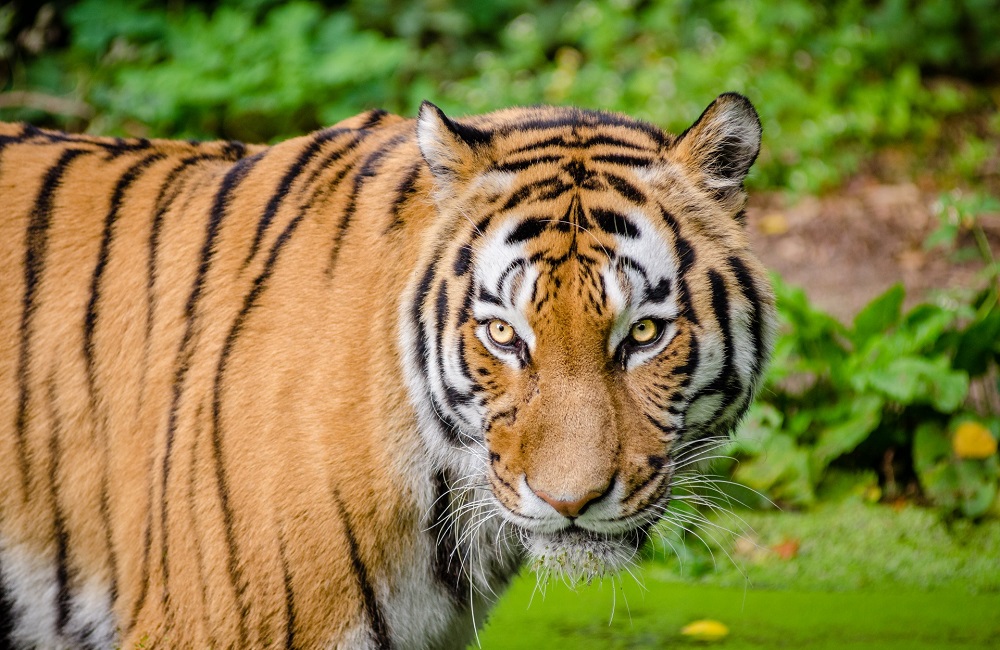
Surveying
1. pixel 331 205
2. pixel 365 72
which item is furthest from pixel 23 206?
pixel 365 72

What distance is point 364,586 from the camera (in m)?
1.77

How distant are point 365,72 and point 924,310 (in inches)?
128

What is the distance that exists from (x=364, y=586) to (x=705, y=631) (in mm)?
1146

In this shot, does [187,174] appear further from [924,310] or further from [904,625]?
[924,310]

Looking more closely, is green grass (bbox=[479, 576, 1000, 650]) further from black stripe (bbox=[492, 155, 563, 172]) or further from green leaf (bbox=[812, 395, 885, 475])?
black stripe (bbox=[492, 155, 563, 172])

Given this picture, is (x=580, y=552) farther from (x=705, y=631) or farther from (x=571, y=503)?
(x=705, y=631)

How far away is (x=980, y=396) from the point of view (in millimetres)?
3473

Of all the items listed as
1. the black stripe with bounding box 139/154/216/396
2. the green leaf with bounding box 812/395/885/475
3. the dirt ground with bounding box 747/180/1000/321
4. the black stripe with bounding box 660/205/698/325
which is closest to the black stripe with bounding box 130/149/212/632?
the black stripe with bounding box 139/154/216/396

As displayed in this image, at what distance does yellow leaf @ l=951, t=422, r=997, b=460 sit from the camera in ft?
10.4

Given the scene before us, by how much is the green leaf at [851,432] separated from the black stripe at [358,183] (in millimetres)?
1788

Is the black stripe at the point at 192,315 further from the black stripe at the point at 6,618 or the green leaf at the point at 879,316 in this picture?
the green leaf at the point at 879,316

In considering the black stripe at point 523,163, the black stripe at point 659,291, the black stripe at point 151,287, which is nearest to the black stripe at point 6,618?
the black stripe at point 151,287

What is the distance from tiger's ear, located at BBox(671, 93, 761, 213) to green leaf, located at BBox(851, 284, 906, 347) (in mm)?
1662

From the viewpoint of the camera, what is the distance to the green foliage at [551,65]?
544 cm
